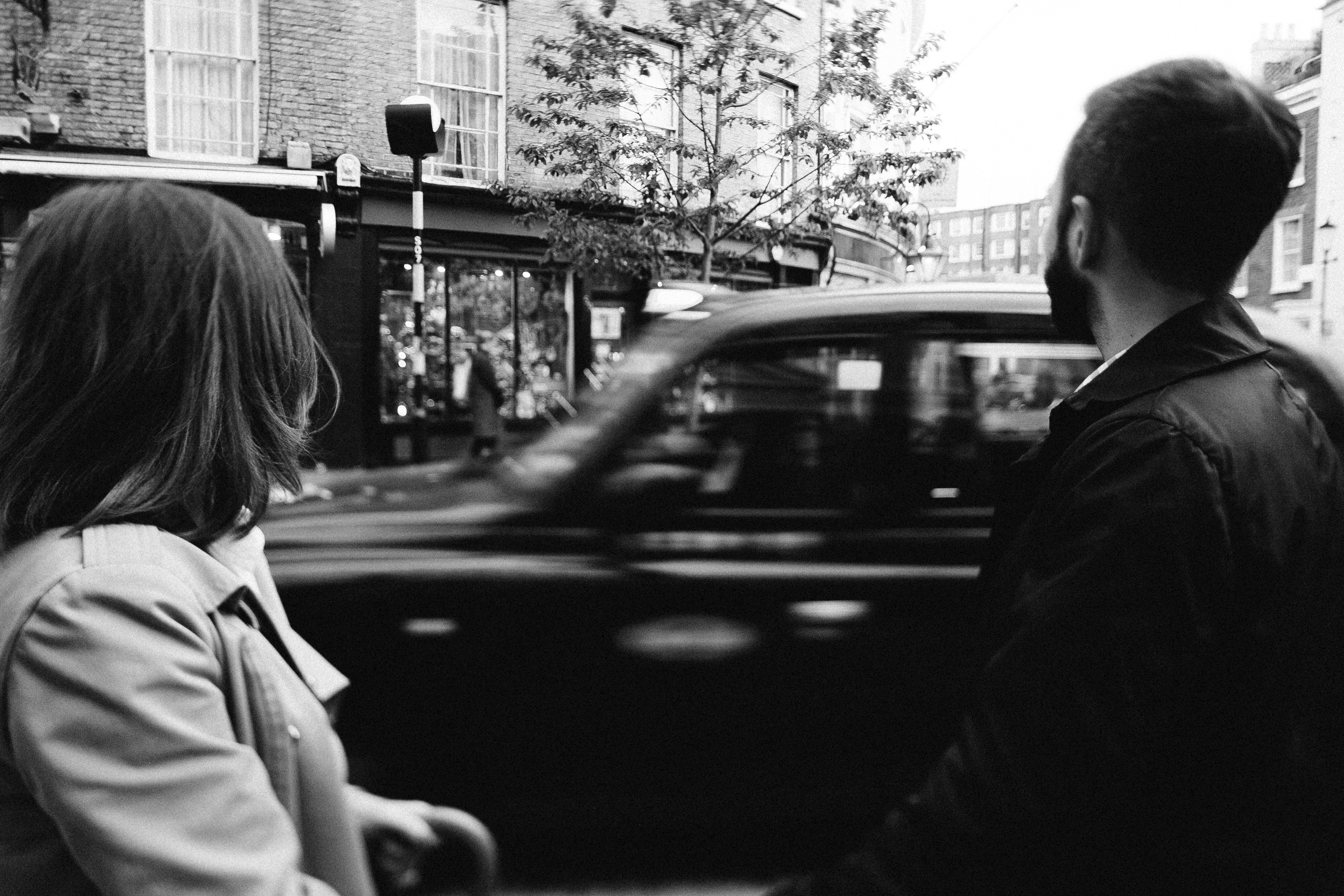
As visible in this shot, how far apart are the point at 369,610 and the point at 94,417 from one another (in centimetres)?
217

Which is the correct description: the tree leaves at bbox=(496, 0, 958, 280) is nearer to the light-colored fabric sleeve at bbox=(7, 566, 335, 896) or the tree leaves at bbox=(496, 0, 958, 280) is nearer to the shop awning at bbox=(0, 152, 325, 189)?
the shop awning at bbox=(0, 152, 325, 189)

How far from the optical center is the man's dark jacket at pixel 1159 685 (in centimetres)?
117

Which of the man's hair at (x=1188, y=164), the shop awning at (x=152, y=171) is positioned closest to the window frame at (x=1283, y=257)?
the shop awning at (x=152, y=171)

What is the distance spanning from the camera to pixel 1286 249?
30344 millimetres

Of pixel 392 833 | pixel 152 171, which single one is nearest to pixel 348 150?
pixel 152 171

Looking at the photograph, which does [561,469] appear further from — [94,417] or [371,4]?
[371,4]

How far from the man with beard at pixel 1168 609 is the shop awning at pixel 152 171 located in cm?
1271

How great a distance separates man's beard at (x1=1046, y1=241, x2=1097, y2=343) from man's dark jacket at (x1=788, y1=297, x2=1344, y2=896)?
21 cm

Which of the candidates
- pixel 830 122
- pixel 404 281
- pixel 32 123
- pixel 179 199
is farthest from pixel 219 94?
pixel 179 199

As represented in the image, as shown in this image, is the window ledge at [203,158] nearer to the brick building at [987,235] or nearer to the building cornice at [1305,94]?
the building cornice at [1305,94]

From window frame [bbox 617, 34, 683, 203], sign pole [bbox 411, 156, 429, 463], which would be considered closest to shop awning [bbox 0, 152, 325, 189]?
sign pole [bbox 411, 156, 429, 463]

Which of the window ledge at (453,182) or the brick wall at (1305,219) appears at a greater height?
the brick wall at (1305,219)

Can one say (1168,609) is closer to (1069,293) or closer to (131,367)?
(1069,293)

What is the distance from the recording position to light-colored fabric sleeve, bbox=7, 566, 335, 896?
3.35 ft
